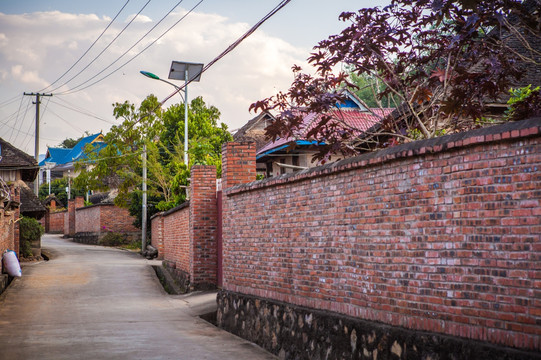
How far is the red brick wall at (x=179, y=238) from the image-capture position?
17.5 meters

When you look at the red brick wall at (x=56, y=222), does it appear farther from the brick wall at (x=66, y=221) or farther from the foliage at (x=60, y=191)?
the foliage at (x=60, y=191)

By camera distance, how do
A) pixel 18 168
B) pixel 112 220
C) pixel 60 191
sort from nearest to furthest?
1. pixel 18 168
2. pixel 112 220
3. pixel 60 191

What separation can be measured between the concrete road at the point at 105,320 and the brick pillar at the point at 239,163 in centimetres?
279

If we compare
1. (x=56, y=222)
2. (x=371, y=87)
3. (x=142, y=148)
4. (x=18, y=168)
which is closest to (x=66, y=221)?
(x=56, y=222)

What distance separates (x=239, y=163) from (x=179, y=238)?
743cm

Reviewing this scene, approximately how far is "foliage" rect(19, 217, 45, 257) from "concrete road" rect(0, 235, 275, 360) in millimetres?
5955

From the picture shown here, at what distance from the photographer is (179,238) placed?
19.0 meters

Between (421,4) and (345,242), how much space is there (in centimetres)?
344

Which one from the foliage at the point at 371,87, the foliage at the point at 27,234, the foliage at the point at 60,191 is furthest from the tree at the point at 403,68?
the foliage at the point at 60,191

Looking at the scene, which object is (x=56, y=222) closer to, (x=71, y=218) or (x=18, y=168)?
(x=71, y=218)

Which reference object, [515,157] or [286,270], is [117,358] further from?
[515,157]

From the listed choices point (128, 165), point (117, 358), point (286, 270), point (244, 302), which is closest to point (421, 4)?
point (286, 270)

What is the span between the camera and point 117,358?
8312 millimetres

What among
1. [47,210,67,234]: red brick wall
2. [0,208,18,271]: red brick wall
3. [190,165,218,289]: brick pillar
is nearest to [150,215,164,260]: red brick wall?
[0,208,18,271]: red brick wall
